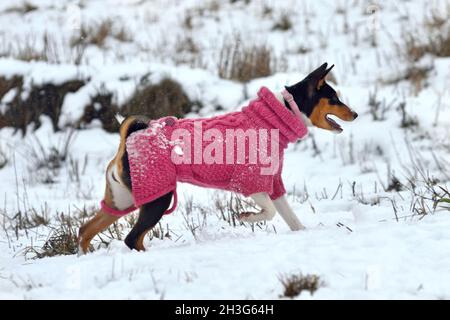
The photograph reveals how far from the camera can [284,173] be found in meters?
5.88

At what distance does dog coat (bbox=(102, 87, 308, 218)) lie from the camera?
2965 mm

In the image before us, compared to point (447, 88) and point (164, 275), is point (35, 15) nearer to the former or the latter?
point (447, 88)

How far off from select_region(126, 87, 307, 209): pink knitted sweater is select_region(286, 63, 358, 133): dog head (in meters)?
0.11

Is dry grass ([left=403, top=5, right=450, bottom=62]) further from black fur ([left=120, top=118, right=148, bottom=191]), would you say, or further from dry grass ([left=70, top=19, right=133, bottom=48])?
black fur ([left=120, top=118, right=148, bottom=191])

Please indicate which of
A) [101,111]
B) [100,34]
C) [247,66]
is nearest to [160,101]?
[101,111]

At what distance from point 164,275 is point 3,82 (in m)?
4.96

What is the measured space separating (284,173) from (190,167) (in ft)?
9.59

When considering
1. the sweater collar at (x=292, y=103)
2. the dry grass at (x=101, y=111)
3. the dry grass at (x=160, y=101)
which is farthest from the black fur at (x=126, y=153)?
the dry grass at (x=101, y=111)

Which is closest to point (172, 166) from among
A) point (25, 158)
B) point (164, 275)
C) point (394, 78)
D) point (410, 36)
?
point (164, 275)

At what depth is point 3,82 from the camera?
664cm

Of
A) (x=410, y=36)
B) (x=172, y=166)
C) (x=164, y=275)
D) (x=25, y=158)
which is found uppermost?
(x=410, y=36)

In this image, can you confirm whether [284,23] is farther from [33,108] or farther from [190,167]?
[190,167]

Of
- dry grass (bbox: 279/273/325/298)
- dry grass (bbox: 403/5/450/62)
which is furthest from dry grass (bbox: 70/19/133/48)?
dry grass (bbox: 279/273/325/298)
